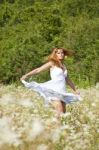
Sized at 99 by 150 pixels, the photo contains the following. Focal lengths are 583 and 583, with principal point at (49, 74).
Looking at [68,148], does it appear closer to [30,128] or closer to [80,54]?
[30,128]

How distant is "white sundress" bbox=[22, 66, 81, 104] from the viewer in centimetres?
857

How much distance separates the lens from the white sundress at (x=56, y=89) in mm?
8570

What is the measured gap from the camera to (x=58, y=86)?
885cm

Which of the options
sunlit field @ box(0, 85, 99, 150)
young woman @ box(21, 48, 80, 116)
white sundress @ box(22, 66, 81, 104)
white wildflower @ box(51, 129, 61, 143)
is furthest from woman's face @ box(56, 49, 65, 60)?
white wildflower @ box(51, 129, 61, 143)

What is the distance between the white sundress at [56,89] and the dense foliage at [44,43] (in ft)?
54.4

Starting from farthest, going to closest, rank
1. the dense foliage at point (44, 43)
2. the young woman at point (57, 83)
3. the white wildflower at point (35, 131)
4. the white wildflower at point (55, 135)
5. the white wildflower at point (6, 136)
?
the dense foliage at point (44, 43) < the young woman at point (57, 83) < the white wildflower at point (55, 135) < the white wildflower at point (35, 131) < the white wildflower at point (6, 136)

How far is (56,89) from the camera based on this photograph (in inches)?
347

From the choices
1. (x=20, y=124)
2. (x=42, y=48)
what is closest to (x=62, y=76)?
(x=20, y=124)

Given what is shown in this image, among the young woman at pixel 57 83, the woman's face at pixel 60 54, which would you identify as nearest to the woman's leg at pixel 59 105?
the young woman at pixel 57 83

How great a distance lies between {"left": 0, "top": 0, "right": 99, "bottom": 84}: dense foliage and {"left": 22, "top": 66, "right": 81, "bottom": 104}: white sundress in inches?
653

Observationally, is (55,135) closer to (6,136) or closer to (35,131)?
(35,131)

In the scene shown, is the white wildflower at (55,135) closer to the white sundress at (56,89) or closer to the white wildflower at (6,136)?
the white wildflower at (6,136)

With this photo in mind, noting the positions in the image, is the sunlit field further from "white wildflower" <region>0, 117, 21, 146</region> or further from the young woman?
the young woman

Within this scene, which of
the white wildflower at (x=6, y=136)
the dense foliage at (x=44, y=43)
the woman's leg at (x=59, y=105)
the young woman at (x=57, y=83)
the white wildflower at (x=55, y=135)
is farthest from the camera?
the dense foliage at (x=44, y=43)
